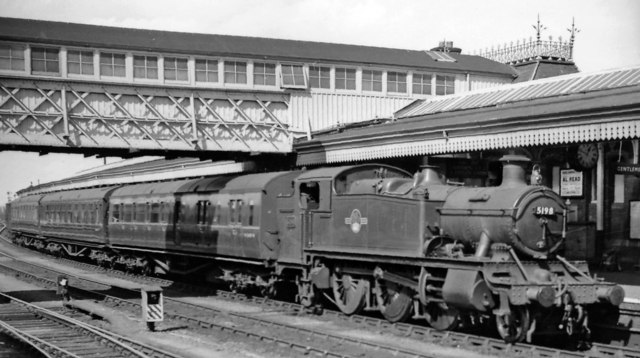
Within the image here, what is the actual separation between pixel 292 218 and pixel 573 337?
7379 millimetres

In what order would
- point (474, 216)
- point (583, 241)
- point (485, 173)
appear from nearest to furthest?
point (474, 216), point (583, 241), point (485, 173)

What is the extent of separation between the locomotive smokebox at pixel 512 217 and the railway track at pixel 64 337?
5.95 meters

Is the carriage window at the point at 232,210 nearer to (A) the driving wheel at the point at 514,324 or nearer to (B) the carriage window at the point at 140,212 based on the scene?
(B) the carriage window at the point at 140,212

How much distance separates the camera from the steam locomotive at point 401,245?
13664 mm

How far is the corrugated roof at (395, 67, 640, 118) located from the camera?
21.0 m

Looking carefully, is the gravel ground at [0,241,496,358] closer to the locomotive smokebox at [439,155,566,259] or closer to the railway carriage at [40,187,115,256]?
the locomotive smokebox at [439,155,566,259]

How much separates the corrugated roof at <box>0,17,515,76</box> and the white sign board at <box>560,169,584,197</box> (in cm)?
873

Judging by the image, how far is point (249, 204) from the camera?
20.9m

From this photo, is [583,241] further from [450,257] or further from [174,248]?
[174,248]

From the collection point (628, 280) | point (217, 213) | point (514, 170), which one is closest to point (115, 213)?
point (217, 213)

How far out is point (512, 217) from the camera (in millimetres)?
13750

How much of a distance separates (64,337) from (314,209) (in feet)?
20.6

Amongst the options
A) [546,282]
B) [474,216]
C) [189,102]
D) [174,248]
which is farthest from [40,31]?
[546,282]

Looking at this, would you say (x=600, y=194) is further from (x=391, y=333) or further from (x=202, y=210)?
(x=202, y=210)
